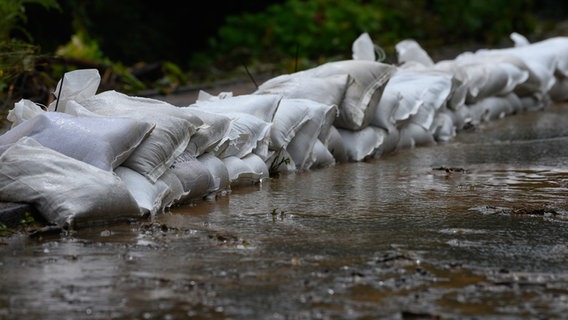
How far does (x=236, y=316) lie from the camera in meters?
2.97

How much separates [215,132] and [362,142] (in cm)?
175

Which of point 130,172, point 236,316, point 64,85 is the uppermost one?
point 64,85

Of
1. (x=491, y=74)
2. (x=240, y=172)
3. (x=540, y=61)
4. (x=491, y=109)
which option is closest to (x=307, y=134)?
(x=240, y=172)

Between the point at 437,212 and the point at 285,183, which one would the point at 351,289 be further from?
the point at 285,183

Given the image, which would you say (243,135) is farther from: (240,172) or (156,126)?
(156,126)

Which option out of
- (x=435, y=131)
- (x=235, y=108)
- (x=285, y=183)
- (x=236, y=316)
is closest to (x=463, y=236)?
(x=236, y=316)

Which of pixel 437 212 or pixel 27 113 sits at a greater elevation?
pixel 27 113

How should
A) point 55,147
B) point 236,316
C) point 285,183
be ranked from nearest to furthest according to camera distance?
point 236,316
point 55,147
point 285,183

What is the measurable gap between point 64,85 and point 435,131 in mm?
3668

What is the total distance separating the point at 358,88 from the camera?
6.97m

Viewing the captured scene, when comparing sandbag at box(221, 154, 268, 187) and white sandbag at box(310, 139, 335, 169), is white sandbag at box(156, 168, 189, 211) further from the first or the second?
white sandbag at box(310, 139, 335, 169)

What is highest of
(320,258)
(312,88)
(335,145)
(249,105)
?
(312,88)

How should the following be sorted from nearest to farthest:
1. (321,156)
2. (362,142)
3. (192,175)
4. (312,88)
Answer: (192,175), (321,156), (312,88), (362,142)

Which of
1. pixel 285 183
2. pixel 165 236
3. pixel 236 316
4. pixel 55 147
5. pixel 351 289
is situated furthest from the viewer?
pixel 285 183
